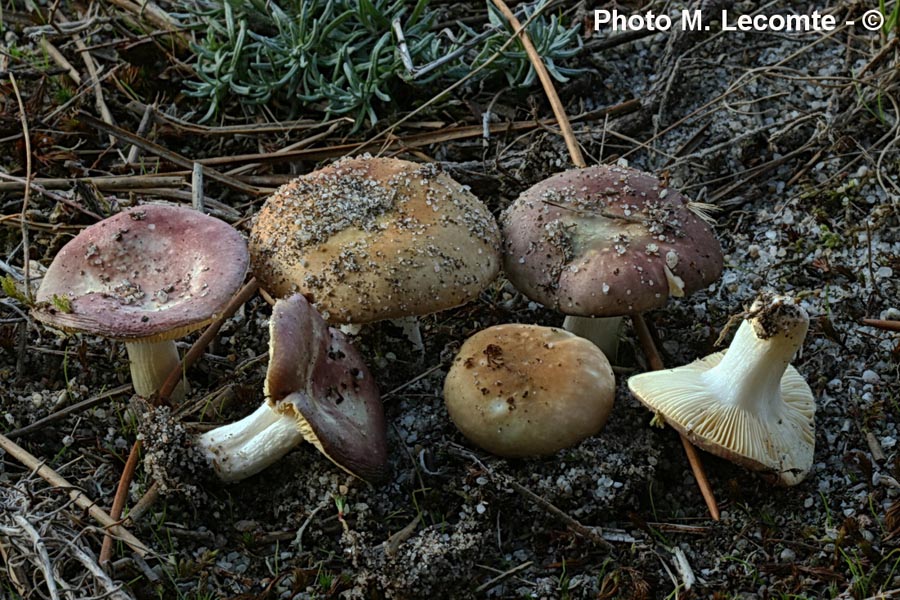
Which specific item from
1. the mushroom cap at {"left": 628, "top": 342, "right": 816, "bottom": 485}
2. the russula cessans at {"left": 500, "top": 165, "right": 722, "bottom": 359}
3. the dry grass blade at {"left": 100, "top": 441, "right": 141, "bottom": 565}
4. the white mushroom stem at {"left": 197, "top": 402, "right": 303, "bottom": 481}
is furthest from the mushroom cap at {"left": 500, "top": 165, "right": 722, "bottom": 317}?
the dry grass blade at {"left": 100, "top": 441, "right": 141, "bottom": 565}

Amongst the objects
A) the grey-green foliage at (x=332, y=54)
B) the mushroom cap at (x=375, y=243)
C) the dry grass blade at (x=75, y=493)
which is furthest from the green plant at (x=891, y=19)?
the dry grass blade at (x=75, y=493)

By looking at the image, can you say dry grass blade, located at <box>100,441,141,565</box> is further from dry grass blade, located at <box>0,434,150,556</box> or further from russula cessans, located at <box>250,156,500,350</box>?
russula cessans, located at <box>250,156,500,350</box>

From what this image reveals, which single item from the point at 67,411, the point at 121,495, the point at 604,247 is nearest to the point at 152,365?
the point at 67,411

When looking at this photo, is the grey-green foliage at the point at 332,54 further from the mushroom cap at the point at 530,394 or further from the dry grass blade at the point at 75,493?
the dry grass blade at the point at 75,493

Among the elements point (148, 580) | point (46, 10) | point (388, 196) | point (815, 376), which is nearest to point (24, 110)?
point (46, 10)

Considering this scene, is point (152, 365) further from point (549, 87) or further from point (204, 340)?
point (549, 87)
